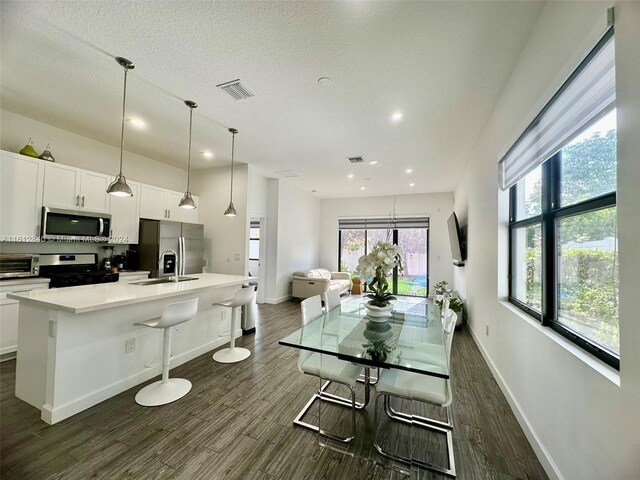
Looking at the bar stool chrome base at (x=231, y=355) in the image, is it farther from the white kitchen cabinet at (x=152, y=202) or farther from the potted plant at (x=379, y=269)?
the white kitchen cabinet at (x=152, y=202)

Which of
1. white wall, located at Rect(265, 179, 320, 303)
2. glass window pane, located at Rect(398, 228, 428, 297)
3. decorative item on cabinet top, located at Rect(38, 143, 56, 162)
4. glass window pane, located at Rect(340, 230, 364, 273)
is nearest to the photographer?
decorative item on cabinet top, located at Rect(38, 143, 56, 162)

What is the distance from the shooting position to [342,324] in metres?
2.43

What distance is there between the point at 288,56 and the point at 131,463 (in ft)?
10.4

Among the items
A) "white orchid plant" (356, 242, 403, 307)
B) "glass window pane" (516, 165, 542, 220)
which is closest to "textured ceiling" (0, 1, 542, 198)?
"glass window pane" (516, 165, 542, 220)

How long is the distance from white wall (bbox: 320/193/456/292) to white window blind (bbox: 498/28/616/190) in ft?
17.7

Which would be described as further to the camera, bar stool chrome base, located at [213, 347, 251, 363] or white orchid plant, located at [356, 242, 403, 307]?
bar stool chrome base, located at [213, 347, 251, 363]

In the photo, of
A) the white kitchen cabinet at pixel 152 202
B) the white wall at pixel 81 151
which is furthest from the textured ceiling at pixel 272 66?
the white kitchen cabinet at pixel 152 202

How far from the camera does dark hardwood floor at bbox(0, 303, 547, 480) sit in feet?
5.21

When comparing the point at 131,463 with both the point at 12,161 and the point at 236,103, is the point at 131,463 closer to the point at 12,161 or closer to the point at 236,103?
the point at 236,103

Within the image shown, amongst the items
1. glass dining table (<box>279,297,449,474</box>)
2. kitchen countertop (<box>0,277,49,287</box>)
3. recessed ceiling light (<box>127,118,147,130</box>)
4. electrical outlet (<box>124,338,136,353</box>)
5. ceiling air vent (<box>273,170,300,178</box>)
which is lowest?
electrical outlet (<box>124,338,136,353</box>)

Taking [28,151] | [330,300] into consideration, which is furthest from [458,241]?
[28,151]

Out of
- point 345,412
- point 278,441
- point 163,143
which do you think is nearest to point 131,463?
point 278,441

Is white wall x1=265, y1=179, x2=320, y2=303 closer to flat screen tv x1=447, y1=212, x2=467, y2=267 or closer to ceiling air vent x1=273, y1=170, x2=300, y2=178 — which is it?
ceiling air vent x1=273, y1=170, x2=300, y2=178

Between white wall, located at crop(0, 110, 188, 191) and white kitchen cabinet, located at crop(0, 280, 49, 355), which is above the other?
white wall, located at crop(0, 110, 188, 191)
